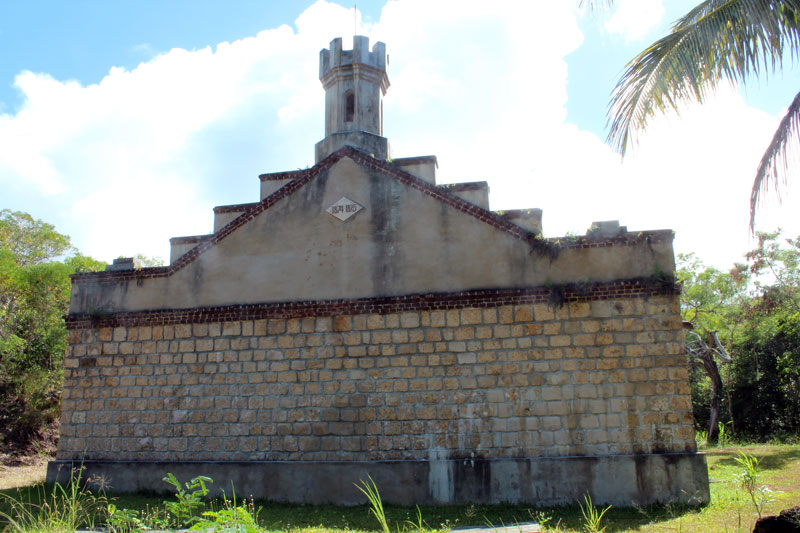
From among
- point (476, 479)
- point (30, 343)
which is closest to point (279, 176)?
point (476, 479)

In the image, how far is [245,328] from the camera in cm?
1113

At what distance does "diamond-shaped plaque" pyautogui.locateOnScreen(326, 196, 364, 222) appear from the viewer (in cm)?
1109

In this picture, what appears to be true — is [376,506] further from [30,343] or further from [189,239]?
[30,343]

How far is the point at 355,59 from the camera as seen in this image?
1305 cm

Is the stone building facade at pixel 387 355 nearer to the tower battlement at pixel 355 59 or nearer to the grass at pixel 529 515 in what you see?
the grass at pixel 529 515

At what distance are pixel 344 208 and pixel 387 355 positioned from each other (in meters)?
2.84

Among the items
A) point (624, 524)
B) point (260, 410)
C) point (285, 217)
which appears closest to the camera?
point (624, 524)

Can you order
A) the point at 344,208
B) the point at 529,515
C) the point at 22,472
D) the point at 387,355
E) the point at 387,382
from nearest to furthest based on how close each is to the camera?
the point at 529,515, the point at 387,382, the point at 387,355, the point at 344,208, the point at 22,472

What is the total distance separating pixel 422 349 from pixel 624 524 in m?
4.02

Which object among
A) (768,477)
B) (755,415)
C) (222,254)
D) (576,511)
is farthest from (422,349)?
(755,415)

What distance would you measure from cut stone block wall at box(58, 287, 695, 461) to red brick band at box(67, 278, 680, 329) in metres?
0.03

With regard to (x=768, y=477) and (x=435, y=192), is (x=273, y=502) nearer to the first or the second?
(x=435, y=192)

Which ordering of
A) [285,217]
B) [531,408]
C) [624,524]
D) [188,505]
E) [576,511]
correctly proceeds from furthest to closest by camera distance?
[285,217] → [531,408] → [576,511] → [624,524] → [188,505]

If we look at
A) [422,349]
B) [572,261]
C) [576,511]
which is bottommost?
[576,511]
